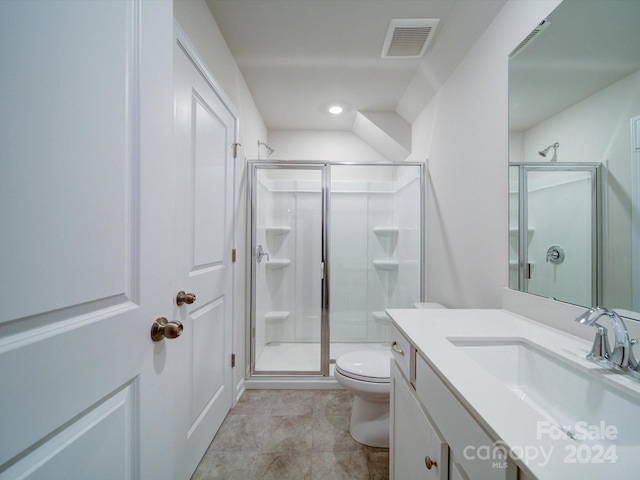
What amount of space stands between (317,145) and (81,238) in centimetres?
309

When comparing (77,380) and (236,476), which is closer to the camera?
(77,380)

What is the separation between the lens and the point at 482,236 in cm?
147

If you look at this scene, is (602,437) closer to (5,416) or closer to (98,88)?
(5,416)

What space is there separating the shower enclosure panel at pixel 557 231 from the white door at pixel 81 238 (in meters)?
1.31

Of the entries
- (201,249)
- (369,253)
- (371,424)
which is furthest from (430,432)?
(369,253)

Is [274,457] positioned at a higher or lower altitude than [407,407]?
lower

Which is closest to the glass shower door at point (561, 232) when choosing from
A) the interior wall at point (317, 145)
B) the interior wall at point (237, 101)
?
the interior wall at point (237, 101)

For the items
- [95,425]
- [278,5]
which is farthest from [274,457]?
[278,5]

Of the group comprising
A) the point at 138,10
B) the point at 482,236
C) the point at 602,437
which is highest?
the point at 138,10

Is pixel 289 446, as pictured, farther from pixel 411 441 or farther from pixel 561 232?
pixel 561 232

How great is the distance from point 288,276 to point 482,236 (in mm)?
1665

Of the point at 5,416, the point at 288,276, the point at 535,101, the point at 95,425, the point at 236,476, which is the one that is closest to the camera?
the point at 5,416

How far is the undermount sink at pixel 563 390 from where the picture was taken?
58cm

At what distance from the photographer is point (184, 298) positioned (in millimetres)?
1125
